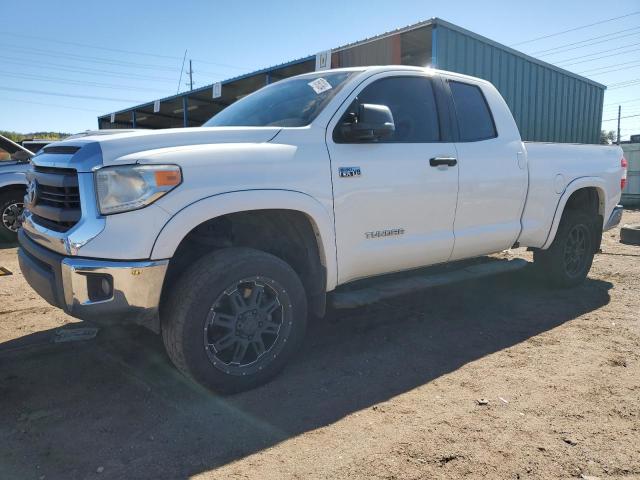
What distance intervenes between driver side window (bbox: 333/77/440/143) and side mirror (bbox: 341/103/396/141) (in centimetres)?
26

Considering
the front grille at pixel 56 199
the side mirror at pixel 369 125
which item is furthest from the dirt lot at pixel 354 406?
the side mirror at pixel 369 125

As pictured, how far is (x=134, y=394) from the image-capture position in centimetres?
306

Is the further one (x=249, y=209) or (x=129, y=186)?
(x=249, y=209)

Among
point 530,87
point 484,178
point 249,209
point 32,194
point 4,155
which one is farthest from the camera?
point 530,87

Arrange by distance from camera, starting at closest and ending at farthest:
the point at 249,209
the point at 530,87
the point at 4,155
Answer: the point at 249,209 < the point at 4,155 < the point at 530,87

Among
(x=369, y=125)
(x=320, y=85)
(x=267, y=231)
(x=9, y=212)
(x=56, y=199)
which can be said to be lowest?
(x=9, y=212)

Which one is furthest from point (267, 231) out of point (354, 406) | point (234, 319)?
point (354, 406)

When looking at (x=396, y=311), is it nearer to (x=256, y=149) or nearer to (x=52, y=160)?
(x=256, y=149)

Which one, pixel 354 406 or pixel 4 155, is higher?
pixel 4 155

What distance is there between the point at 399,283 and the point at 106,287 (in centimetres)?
218

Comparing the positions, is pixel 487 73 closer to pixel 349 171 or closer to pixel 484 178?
pixel 484 178

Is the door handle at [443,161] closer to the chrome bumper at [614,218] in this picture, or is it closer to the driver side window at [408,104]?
the driver side window at [408,104]

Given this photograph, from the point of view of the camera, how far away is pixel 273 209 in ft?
10.1

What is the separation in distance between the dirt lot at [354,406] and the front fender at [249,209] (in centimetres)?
87
